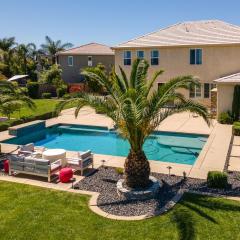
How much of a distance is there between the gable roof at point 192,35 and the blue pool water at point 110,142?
1300cm

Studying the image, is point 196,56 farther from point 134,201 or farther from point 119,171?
point 134,201

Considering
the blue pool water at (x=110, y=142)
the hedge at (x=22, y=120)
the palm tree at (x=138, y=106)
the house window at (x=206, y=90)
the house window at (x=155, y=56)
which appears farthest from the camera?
the house window at (x=155, y=56)

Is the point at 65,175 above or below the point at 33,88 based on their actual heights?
below

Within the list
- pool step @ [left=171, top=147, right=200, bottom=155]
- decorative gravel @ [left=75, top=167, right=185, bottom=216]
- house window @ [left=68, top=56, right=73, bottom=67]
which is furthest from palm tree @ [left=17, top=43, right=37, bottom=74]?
decorative gravel @ [left=75, top=167, right=185, bottom=216]

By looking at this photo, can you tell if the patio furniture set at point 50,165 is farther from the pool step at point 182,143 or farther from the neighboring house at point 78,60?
the neighboring house at point 78,60

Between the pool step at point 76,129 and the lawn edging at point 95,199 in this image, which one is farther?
the pool step at point 76,129

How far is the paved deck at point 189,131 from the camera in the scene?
54.2 feet

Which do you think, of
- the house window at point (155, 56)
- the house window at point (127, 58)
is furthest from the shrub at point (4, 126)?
the house window at point (155, 56)

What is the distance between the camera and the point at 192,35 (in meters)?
36.0

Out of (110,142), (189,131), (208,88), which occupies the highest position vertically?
(208,88)

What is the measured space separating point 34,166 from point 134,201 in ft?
17.2

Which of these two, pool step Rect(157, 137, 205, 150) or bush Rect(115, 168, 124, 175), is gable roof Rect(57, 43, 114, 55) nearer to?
pool step Rect(157, 137, 205, 150)

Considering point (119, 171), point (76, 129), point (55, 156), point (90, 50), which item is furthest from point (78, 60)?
point (119, 171)

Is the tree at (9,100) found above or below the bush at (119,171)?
above
